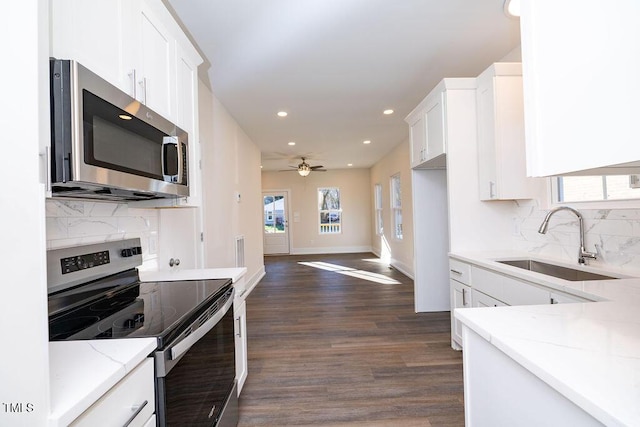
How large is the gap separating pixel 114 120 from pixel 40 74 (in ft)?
1.85

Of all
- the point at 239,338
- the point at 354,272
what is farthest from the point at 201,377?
the point at 354,272

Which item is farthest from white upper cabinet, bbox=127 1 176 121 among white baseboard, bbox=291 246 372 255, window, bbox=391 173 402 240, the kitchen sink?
white baseboard, bbox=291 246 372 255

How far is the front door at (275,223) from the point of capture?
9289mm

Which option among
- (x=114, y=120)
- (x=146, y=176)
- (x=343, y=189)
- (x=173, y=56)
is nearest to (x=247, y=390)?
(x=146, y=176)

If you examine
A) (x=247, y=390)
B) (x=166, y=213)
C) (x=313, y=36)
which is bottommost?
(x=247, y=390)

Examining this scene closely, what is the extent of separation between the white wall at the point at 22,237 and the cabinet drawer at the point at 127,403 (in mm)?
125

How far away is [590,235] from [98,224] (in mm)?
2934

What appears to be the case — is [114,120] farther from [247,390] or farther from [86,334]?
[247,390]

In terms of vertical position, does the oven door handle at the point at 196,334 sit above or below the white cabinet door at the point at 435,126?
below

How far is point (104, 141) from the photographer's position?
3.53ft

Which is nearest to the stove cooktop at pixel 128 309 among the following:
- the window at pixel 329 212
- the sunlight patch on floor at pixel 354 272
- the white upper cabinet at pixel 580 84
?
the white upper cabinet at pixel 580 84

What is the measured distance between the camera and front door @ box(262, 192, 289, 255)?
9.29m

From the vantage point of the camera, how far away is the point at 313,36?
243cm

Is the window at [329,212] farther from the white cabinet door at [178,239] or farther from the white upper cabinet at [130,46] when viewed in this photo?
the white upper cabinet at [130,46]
